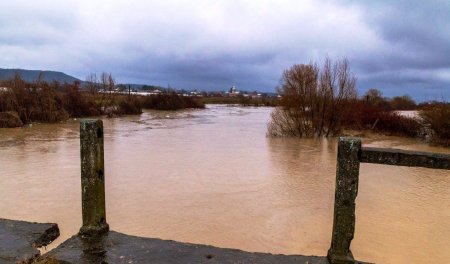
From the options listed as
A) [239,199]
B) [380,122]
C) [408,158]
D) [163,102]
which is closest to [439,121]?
[380,122]

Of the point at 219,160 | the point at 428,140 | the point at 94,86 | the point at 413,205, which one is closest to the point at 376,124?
the point at 428,140

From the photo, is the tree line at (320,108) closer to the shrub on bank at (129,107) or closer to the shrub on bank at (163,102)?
the shrub on bank at (129,107)

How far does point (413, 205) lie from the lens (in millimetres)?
10297

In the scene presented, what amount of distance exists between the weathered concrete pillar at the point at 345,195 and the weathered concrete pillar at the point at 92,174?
2179mm

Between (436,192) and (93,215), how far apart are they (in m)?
11.0

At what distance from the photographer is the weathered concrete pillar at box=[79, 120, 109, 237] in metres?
3.76

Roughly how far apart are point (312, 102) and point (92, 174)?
22.3 meters

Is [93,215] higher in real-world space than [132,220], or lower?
higher

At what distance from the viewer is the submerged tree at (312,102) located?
24672mm

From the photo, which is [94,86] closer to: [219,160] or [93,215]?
[219,160]

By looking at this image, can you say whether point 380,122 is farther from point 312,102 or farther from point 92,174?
point 92,174

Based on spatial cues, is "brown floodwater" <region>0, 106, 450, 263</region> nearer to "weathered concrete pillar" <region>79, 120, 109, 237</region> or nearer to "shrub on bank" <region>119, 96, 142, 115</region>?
"weathered concrete pillar" <region>79, 120, 109, 237</region>

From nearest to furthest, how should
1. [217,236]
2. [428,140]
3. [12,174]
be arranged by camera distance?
[217,236] < [12,174] < [428,140]

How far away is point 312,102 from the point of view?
24938mm
